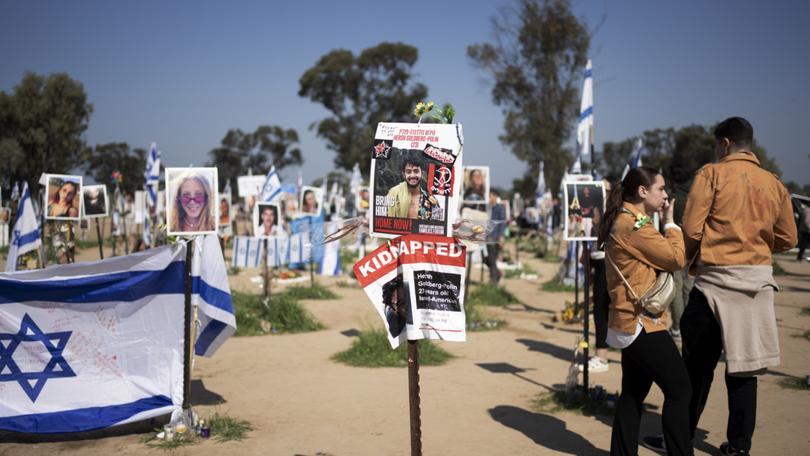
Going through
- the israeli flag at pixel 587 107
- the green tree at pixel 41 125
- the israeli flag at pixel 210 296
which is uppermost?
the green tree at pixel 41 125

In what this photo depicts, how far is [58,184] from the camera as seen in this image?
34.0 ft

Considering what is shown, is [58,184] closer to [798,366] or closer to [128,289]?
[128,289]

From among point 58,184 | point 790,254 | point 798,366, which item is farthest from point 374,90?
point 798,366

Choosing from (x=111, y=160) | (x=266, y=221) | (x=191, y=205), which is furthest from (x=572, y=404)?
(x=111, y=160)

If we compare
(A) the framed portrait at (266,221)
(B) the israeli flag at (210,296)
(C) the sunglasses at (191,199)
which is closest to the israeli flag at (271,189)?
(A) the framed portrait at (266,221)

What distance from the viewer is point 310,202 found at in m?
14.6

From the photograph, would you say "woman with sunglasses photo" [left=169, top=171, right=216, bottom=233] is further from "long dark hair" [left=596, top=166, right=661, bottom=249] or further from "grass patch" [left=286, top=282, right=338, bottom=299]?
"grass patch" [left=286, top=282, right=338, bottom=299]

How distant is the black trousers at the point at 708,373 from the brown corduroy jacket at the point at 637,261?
47 cm

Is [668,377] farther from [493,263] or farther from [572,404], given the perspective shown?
[493,263]

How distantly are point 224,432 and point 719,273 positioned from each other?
353cm

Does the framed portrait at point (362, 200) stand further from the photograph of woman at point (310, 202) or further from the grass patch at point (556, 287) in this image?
the grass patch at point (556, 287)

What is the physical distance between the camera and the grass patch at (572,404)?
556cm

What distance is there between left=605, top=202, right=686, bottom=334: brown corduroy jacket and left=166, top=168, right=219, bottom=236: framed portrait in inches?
130

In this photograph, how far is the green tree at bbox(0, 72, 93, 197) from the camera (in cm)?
3412
